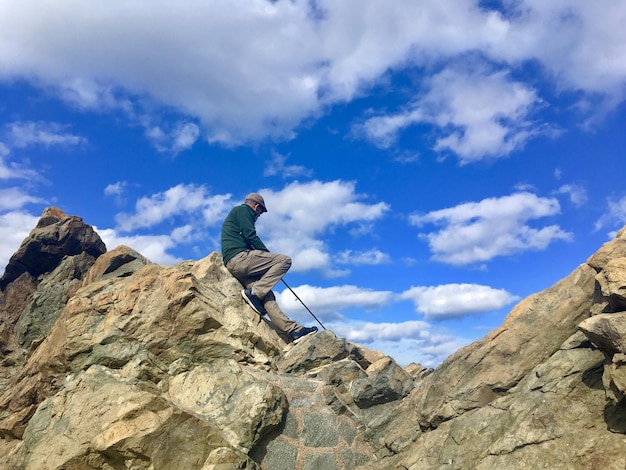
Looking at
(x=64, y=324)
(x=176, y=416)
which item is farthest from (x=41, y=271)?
(x=176, y=416)

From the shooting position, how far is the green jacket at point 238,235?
15422 mm

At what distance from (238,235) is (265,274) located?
1.66 meters

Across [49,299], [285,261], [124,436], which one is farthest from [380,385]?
[49,299]

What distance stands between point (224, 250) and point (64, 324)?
16.5ft

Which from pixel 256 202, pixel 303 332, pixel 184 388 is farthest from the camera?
pixel 256 202

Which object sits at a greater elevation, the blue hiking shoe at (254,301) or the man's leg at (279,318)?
the blue hiking shoe at (254,301)

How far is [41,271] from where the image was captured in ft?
63.7

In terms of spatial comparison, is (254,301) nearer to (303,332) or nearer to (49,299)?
(303,332)

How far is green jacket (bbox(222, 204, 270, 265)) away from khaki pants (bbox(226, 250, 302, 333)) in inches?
9.9

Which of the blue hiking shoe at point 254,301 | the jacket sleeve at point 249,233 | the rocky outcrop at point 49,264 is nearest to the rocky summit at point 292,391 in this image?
the blue hiking shoe at point 254,301

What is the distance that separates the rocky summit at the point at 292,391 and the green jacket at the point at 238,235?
4.08ft

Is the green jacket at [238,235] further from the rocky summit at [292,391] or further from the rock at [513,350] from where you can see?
the rock at [513,350]

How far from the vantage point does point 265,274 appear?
1500 cm

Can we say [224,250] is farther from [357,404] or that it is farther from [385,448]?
[385,448]
